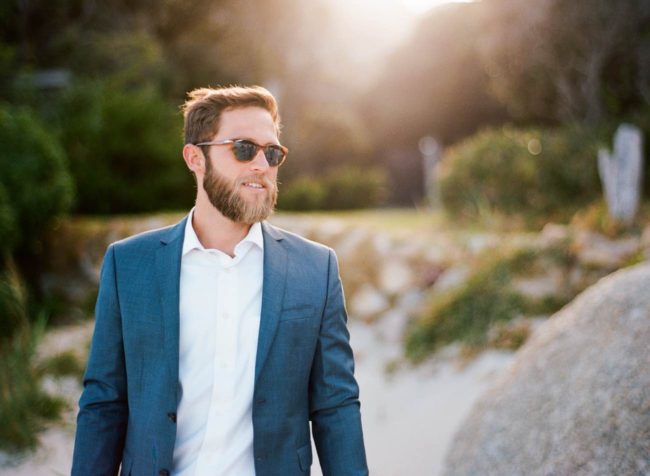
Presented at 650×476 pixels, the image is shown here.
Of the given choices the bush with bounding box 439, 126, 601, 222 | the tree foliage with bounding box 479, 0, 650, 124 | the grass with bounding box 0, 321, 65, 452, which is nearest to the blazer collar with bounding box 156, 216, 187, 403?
the grass with bounding box 0, 321, 65, 452

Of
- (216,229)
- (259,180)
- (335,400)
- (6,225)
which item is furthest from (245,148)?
(6,225)

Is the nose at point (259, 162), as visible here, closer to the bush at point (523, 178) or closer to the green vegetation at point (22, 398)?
the green vegetation at point (22, 398)

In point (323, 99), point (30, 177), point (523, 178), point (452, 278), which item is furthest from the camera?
point (323, 99)

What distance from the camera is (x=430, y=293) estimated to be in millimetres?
7395

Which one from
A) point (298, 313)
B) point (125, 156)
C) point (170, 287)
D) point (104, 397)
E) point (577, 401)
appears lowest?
point (577, 401)

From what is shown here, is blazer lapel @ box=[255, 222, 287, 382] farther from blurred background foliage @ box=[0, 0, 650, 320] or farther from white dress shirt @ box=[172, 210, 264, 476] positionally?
blurred background foliage @ box=[0, 0, 650, 320]

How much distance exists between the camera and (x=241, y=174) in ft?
7.18

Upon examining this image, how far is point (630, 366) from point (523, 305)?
128 inches

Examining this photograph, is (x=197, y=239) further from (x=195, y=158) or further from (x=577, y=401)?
(x=577, y=401)

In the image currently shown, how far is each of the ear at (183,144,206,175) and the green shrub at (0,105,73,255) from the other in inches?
248

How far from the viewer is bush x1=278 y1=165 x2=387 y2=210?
14.3 m

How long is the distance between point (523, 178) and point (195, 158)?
312 inches

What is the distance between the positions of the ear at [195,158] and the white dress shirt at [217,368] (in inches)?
10.5

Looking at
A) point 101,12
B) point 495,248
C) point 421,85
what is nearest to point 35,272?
point 495,248
